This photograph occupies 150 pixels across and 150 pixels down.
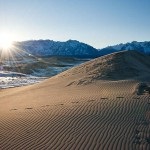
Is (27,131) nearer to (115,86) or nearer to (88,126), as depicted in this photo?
(88,126)

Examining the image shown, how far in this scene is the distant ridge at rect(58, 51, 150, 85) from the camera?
2825 centimetres

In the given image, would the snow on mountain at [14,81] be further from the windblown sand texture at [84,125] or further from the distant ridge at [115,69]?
the windblown sand texture at [84,125]

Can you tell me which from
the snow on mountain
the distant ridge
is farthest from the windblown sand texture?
the snow on mountain

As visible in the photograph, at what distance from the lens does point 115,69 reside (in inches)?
1189

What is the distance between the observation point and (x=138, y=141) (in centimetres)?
1090

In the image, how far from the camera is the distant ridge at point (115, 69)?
28.3 metres

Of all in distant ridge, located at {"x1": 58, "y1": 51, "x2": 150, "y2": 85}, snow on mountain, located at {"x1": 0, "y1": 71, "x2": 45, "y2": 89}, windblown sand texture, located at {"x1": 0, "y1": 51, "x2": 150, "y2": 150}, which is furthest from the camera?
snow on mountain, located at {"x1": 0, "y1": 71, "x2": 45, "y2": 89}

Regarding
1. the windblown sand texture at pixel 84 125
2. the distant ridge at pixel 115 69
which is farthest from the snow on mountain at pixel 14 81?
the windblown sand texture at pixel 84 125

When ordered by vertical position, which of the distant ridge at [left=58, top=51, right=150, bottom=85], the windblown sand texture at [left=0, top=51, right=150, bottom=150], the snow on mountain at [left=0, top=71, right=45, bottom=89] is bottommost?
the snow on mountain at [left=0, top=71, right=45, bottom=89]

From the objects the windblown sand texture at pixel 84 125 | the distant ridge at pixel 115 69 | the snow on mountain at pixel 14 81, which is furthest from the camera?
the snow on mountain at pixel 14 81

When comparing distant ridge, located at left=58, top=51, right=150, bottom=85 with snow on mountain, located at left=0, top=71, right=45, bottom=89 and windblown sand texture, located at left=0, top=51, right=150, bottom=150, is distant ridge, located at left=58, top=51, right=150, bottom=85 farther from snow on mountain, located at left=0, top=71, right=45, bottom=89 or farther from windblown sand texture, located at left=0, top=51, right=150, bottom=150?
snow on mountain, located at left=0, top=71, right=45, bottom=89

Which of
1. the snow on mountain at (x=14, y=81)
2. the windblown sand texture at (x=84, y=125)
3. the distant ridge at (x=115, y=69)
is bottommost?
the snow on mountain at (x=14, y=81)

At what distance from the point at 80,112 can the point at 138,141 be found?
4292mm

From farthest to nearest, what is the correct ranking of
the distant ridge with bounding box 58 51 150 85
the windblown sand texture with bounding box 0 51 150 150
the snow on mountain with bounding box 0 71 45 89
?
the snow on mountain with bounding box 0 71 45 89 → the distant ridge with bounding box 58 51 150 85 → the windblown sand texture with bounding box 0 51 150 150
